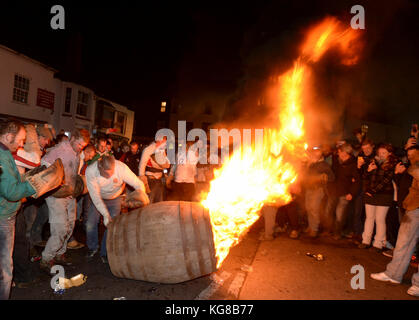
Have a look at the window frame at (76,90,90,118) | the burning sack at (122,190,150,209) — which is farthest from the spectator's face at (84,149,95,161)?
the window frame at (76,90,90,118)

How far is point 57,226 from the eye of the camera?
13.6 feet

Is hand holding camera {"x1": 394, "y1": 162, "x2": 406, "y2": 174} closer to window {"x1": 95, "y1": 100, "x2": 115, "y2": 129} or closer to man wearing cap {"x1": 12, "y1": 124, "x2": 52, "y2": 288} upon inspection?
man wearing cap {"x1": 12, "y1": 124, "x2": 52, "y2": 288}

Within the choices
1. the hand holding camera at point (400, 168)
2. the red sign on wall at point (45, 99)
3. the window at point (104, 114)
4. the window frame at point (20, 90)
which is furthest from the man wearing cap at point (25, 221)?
the window at point (104, 114)

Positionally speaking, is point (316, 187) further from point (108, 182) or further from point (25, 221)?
point (25, 221)

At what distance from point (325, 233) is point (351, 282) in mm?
2828

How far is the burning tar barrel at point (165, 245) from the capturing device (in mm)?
3410

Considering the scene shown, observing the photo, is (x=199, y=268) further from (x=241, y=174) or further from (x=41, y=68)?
(x=41, y=68)

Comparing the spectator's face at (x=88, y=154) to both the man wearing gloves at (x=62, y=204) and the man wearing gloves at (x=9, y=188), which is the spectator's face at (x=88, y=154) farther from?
the man wearing gloves at (x=9, y=188)

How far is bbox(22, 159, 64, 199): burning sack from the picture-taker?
9.91 ft

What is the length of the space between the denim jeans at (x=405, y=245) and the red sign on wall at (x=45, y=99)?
20861 millimetres

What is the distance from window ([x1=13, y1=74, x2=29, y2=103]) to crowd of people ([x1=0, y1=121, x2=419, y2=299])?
12.5 m

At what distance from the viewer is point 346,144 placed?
6.86 metres
